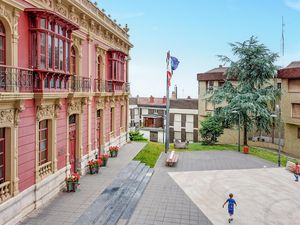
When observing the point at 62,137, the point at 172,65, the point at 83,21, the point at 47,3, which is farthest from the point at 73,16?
the point at 172,65

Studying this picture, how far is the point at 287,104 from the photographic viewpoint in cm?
3133

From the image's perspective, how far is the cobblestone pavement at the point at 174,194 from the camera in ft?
42.1

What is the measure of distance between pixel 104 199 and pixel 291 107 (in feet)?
81.7

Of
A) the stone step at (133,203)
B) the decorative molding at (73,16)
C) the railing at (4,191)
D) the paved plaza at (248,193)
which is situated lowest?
the paved plaza at (248,193)

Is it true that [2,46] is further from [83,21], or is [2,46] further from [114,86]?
[114,86]

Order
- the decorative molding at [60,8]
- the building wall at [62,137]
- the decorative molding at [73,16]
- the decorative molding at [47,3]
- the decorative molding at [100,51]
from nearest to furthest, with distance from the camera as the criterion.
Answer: the decorative molding at [47,3] → the decorative molding at [60,8] → the building wall at [62,137] → the decorative molding at [73,16] → the decorative molding at [100,51]

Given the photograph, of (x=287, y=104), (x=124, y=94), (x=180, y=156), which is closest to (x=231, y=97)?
(x=287, y=104)

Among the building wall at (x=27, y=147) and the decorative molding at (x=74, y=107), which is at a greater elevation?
the decorative molding at (x=74, y=107)

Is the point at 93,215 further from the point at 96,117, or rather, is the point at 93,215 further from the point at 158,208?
the point at 96,117

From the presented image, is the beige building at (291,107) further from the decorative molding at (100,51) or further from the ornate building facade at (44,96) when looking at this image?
the ornate building facade at (44,96)

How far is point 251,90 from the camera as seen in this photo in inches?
1189

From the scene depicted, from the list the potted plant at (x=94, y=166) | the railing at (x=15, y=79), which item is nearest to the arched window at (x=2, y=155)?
the railing at (x=15, y=79)

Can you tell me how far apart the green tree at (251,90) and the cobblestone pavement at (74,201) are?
48.2 ft

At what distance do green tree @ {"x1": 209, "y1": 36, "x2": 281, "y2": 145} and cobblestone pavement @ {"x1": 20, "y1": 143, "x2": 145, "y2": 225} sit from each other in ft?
48.2
